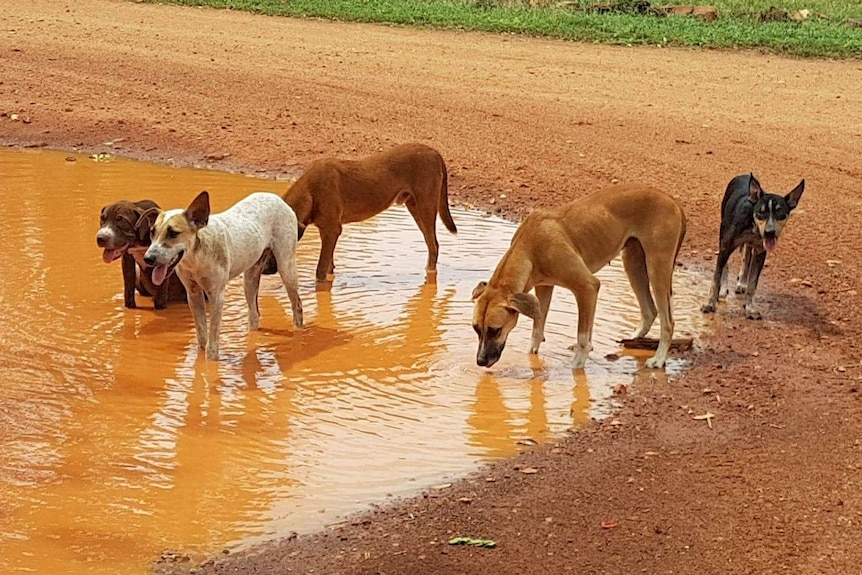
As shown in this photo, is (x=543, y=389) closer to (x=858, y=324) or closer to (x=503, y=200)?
(x=858, y=324)

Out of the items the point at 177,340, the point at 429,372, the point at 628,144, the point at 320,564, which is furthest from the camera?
the point at 628,144

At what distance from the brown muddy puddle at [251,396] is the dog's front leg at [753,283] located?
469mm

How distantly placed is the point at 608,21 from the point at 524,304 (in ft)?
52.1

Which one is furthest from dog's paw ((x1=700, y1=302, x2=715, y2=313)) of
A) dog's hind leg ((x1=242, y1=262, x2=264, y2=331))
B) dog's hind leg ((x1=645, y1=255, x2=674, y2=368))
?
dog's hind leg ((x1=242, y1=262, x2=264, y2=331))

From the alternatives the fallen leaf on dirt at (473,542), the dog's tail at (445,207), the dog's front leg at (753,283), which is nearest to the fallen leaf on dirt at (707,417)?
the fallen leaf on dirt at (473,542)

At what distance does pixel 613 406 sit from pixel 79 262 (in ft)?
16.8

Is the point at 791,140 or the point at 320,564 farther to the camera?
the point at 791,140

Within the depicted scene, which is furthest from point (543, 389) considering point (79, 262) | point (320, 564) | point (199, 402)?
point (79, 262)

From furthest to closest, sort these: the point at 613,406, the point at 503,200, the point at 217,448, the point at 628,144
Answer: the point at 628,144 → the point at 503,200 → the point at 613,406 → the point at 217,448

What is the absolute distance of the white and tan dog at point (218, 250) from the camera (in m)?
9.18

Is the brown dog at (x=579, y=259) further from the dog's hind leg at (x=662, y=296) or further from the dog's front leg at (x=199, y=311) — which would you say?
the dog's front leg at (x=199, y=311)

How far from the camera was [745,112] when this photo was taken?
18.1 metres

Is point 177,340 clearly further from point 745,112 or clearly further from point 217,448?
point 745,112

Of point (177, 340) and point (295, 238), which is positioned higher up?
point (295, 238)
